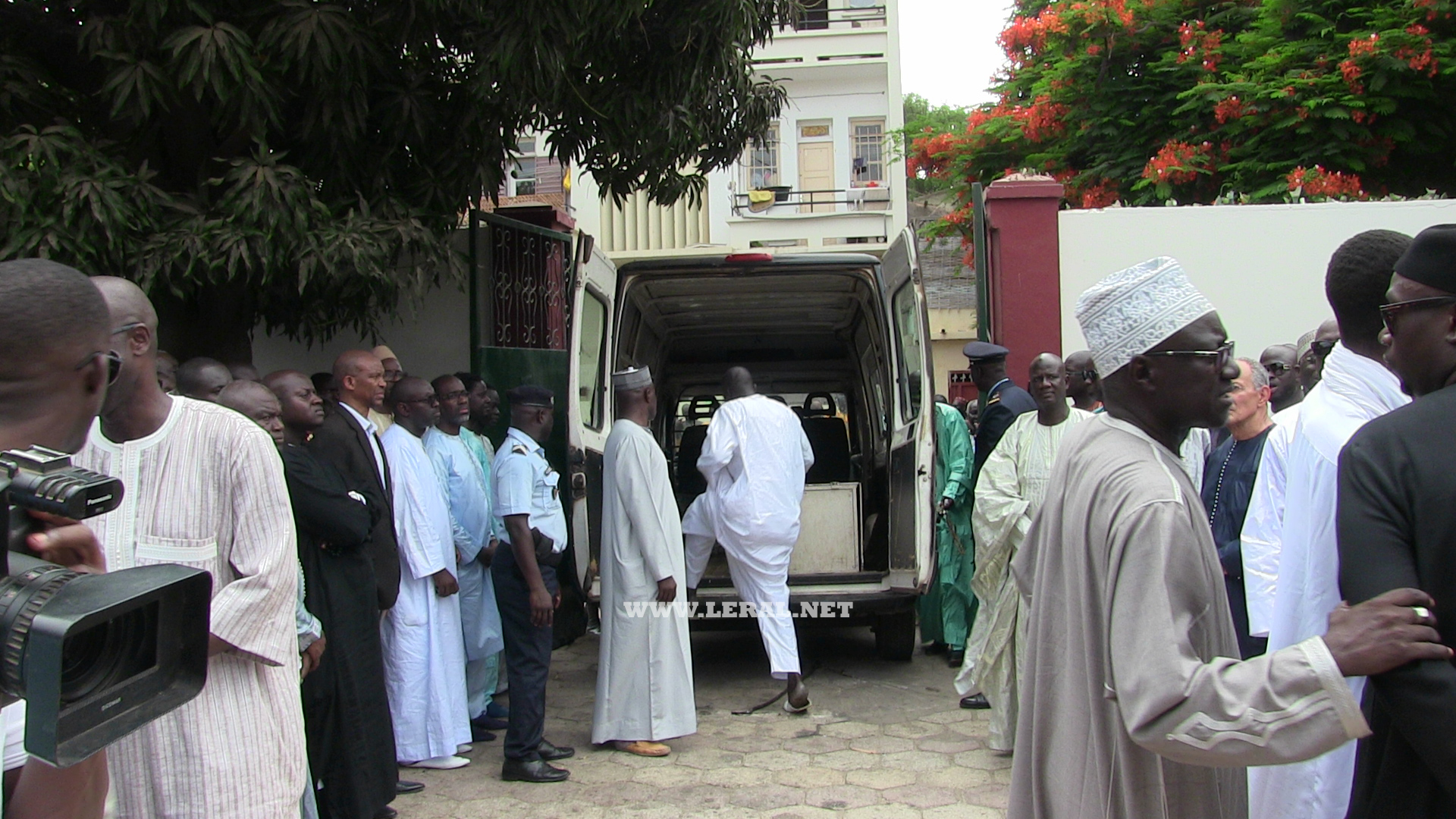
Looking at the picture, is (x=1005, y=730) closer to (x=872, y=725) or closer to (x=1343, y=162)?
(x=872, y=725)

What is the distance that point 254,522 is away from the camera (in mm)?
2479

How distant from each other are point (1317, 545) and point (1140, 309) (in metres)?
0.51

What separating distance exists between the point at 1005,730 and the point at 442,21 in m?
4.20

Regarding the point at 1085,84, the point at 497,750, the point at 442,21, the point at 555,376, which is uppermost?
the point at 1085,84

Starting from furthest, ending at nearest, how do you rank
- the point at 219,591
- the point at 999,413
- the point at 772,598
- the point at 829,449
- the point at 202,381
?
the point at 829,449 < the point at 999,413 < the point at 772,598 < the point at 202,381 < the point at 219,591

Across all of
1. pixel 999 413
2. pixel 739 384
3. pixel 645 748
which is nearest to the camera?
pixel 645 748

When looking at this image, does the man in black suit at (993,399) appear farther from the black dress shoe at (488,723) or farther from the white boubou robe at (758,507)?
the black dress shoe at (488,723)

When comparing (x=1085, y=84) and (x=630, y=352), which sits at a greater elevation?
(x=1085, y=84)

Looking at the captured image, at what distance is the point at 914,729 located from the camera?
18.2 feet

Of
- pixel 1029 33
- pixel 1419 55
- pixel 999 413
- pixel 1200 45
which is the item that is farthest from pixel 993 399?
pixel 1029 33

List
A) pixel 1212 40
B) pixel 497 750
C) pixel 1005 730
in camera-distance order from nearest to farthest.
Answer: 1. pixel 1005 730
2. pixel 497 750
3. pixel 1212 40

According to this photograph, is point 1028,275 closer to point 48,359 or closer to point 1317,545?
point 1317,545

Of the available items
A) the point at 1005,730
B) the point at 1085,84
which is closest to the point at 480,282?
the point at 1005,730

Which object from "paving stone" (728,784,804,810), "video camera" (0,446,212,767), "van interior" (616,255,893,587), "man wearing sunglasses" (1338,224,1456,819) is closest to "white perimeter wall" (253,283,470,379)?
"van interior" (616,255,893,587)
